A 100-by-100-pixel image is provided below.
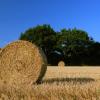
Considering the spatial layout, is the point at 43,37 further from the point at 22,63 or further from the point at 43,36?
the point at 22,63

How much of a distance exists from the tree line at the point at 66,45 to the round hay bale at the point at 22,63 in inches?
1215

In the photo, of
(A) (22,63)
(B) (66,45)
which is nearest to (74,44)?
(B) (66,45)

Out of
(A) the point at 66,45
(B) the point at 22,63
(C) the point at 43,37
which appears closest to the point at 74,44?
(A) the point at 66,45

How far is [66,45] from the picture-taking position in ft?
167

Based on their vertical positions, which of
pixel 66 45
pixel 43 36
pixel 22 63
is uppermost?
pixel 43 36

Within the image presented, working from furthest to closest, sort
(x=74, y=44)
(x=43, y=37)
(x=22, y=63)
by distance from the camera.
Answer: (x=43, y=37)
(x=74, y=44)
(x=22, y=63)

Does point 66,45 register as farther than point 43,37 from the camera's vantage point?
No

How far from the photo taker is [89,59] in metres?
46.2

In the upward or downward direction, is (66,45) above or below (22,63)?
above

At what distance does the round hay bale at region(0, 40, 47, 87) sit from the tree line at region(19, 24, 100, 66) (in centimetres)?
3086

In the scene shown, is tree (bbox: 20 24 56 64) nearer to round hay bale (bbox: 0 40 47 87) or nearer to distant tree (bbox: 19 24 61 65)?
distant tree (bbox: 19 24 61 65)

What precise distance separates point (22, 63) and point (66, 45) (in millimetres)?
39180

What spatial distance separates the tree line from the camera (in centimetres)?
4592

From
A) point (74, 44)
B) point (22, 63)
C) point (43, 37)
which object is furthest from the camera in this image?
point (43, 37)
